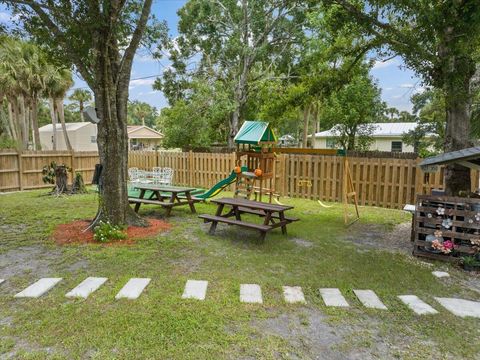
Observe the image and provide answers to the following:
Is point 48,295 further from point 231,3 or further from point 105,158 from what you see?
point 231,3

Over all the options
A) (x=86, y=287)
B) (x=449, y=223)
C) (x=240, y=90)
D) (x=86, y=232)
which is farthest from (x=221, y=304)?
(x=240, y=90)

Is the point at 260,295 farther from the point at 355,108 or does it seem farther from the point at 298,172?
the point at 355,108

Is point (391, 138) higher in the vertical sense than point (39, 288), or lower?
higher

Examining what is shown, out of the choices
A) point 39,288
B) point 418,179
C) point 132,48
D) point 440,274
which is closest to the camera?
point 39,288

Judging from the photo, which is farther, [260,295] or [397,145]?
[397,145]

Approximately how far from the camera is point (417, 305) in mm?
3441

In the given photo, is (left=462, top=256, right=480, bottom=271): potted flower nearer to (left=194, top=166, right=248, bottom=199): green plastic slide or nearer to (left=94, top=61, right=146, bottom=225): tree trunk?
(left=194, top=166, right=248, bottom=199): green plastic slide

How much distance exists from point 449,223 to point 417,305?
6.15 feet

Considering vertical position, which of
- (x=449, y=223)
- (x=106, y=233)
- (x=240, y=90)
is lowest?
(x=106, y=233)

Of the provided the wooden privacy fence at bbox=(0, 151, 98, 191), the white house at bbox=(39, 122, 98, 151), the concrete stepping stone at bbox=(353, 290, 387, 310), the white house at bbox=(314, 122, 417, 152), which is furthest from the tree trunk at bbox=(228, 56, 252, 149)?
the white house at bbox=(39, 122, 98, 151)

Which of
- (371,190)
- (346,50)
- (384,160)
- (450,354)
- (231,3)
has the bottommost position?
(450,354)

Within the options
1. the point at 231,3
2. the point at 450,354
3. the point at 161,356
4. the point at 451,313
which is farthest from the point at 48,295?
the point at 231,3

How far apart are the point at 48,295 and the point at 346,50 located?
7.07 meters

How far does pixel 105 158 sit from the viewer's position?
5.83 m
